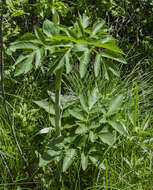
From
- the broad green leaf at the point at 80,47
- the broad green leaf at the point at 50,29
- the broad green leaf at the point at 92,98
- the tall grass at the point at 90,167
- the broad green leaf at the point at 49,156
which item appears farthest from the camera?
the broad green leaf at the point at 92,98

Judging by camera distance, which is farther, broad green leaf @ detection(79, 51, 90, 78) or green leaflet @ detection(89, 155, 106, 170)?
green leaflet @ detection(89, 155, 106, 170)

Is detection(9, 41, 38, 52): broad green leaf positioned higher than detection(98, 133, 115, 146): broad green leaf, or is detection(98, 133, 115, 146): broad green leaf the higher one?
detection(9, 41, 38, 52): broad green leaf

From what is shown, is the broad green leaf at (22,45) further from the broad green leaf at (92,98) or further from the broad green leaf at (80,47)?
the broad green leaf at (92,98)

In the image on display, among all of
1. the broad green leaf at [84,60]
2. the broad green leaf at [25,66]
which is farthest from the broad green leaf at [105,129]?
the broad green leaf at [25,66]

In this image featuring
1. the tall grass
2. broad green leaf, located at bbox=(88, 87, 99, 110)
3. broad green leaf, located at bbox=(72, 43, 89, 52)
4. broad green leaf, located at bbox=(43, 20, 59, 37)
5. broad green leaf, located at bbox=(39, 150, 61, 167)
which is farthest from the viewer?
broad green leaf, located at bbox=(88, 87, 99, 110)

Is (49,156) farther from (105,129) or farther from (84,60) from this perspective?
(84,60)

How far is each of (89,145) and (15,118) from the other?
701 millimetres

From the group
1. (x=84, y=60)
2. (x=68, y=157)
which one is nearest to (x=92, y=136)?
(x=68, y=157)

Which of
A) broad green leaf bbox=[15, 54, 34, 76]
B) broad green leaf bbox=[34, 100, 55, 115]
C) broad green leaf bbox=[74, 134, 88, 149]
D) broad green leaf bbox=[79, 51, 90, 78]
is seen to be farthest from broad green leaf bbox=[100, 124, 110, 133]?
broad green leaf bbox=[15, 54, 34, 76]

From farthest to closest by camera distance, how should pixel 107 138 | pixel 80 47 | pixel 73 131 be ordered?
pixel 73 131 < pixel 107 138 < pixel 80 47

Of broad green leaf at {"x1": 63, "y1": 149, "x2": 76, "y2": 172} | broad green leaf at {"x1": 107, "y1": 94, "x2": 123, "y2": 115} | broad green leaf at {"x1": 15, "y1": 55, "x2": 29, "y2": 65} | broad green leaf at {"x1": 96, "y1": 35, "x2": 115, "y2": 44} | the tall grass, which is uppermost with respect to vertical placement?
broad green leaf at {"x1": 96, "y1": 35, "x2": 115, "y2": 44}

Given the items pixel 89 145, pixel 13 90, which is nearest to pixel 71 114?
pixel 89 145

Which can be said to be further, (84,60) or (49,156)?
(49,156)

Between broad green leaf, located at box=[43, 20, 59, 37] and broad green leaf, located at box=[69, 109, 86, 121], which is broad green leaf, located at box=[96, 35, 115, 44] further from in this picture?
broad green leaf, located at box=[69, 109, 86, 121]
